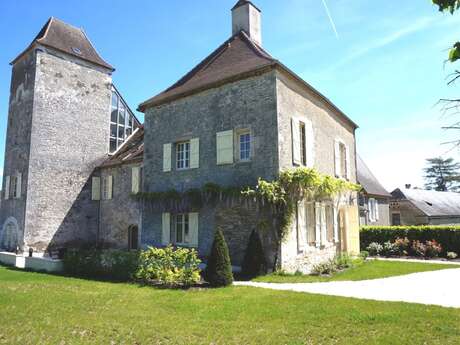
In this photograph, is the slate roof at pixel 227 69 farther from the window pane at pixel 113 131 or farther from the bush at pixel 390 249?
the bush at pixel 390 249

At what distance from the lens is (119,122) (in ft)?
68.8

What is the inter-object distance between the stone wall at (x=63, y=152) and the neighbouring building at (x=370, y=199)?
1550 centimetres

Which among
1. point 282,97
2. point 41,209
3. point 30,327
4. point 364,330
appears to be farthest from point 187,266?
point 41,209

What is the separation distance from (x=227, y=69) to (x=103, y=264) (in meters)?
7.65

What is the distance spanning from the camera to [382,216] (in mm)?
24641

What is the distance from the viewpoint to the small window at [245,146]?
11.4 meters

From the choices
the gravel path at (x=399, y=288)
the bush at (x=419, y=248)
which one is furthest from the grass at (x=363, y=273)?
the bush at (x=419, y=248)

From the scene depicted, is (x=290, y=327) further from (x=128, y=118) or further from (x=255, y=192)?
(x=128, y=118)

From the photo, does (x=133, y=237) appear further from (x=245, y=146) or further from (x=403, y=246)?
(x=403, y=246)

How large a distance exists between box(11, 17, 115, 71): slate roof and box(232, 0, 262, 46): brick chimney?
9.37 metres

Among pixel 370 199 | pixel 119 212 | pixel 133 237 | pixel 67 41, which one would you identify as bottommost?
pixel 133 237

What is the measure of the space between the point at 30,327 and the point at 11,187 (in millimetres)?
15128

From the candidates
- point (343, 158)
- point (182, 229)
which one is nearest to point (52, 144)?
point (182, 229)

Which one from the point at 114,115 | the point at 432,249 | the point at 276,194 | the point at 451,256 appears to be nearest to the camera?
the point at 276,194
